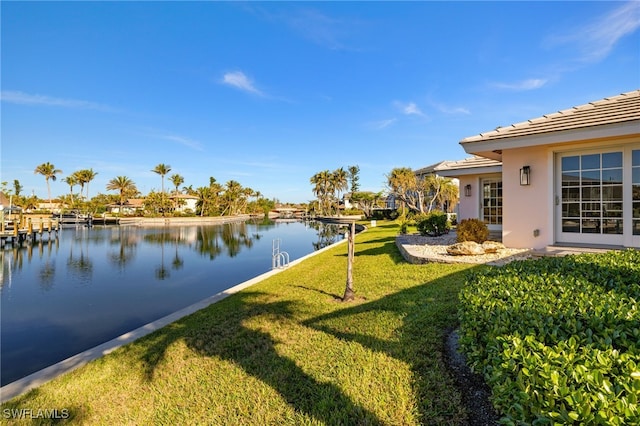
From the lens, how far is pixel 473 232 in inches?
380

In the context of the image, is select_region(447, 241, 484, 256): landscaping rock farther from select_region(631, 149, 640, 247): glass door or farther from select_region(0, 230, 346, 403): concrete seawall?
select_region(0, 230, 346, 403): concrete seawall

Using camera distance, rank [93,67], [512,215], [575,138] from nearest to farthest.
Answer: [575,138] → [512,215] → [93,67]

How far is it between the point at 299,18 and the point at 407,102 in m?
9.74

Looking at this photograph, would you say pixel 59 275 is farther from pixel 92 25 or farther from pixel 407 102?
pixel 407 102

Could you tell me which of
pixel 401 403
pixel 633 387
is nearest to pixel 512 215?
pixel 401 403

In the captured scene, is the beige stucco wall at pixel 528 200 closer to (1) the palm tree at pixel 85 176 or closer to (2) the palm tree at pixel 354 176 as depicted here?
(2) the palm tree at pixel 354 176

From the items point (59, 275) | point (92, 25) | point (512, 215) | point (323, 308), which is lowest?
point (59, 275)

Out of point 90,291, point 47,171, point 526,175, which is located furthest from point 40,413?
point 47,171

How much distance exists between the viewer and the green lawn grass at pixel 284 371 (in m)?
2.82

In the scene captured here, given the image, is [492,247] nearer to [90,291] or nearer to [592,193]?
[592,193]

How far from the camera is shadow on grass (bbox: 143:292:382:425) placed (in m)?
2.79

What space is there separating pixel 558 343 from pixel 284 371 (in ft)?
8.46

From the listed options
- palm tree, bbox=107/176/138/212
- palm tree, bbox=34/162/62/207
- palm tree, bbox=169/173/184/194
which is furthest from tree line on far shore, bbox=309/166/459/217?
palm tree, bbox=34/162/62/207

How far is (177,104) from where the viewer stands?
27797mm
